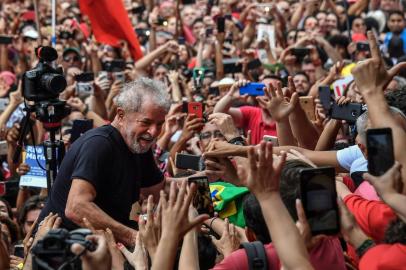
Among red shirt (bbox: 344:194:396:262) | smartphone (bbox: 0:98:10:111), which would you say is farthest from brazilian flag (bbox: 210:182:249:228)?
smartphone (bbox: 0:98:10:111)

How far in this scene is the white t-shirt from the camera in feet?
18.4

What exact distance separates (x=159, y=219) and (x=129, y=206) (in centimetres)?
185

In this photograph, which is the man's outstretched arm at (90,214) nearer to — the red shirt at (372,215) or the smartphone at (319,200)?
the red shirt at (372,215)

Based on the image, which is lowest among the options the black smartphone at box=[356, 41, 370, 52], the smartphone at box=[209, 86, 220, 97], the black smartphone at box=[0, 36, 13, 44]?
the smartphone at box=[209, 86, 220, 97]

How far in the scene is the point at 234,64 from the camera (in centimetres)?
1107

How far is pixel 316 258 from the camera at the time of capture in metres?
4.05

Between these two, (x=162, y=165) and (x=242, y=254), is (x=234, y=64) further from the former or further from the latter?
(x=242, y=254)

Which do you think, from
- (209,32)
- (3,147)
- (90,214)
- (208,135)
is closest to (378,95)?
(90,214)

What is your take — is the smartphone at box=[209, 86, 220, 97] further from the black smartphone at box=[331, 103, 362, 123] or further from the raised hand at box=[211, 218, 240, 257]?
the raised hand at box=[211, 218, 240, 257]

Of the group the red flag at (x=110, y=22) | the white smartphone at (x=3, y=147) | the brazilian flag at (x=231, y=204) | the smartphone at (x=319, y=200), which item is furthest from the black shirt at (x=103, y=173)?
the red flag at (x=110, y=22)

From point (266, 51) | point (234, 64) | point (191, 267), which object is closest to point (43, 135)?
point (234, 64)

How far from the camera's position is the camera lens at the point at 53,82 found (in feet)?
21.9

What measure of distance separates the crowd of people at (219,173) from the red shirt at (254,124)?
19 mm

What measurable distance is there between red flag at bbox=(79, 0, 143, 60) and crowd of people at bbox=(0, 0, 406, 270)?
73 millimetres
